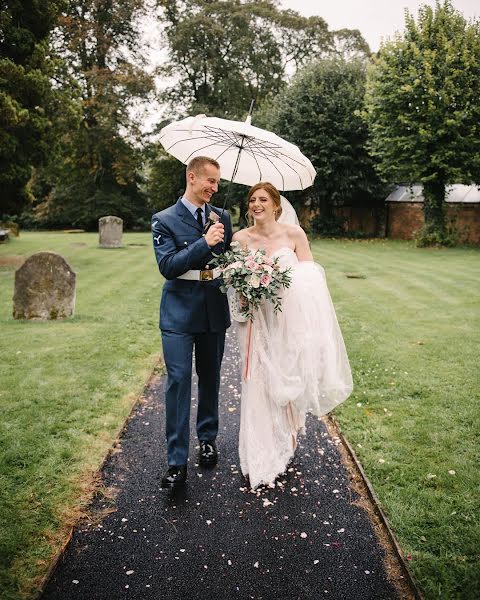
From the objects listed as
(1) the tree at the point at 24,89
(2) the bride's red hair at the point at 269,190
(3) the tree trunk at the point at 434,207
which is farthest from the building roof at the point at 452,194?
(2) the bride's red hair at the point at 269,190

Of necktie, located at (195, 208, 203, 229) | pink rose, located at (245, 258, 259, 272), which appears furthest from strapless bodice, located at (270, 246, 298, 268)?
necktie, located at (195, 208, 203, 229)

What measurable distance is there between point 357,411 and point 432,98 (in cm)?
2041

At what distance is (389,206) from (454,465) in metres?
29.2

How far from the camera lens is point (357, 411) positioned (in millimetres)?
5680

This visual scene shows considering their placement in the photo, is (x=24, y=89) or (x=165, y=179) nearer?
(x=24, y=89)

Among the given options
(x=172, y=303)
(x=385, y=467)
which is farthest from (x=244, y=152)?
(x=385, y=467)

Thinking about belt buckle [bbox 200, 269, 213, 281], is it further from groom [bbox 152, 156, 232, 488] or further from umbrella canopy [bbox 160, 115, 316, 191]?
umbrella canopy [bbox 160, 115, 316, 191]

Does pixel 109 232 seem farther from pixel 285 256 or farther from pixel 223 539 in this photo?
pixel 223 539

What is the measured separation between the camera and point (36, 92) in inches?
618

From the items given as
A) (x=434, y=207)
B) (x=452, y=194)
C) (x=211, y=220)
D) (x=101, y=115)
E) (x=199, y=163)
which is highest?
(x=101, y=115)

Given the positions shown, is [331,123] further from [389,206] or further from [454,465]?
[454,465]

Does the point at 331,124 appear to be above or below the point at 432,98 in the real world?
above

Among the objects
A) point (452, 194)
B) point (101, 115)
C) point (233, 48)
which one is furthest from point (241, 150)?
point (233, 48)

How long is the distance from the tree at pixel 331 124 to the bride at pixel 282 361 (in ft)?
80.6
